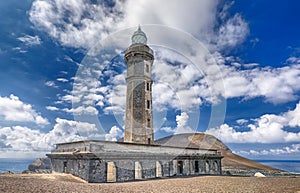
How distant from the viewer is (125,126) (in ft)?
83.6

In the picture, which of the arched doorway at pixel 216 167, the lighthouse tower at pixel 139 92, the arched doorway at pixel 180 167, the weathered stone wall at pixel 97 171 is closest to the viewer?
the weathered stone wall at pixel 97 171

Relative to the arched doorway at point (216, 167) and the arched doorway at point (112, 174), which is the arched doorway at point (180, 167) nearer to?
the arched doorway at point (216, 167)

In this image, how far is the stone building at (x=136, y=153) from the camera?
634 inches

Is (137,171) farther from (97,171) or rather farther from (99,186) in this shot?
(99,186)

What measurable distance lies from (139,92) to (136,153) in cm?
962

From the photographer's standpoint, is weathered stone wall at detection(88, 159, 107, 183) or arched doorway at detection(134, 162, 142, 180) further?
arched doorway at detection(134, 162, 142, 180)

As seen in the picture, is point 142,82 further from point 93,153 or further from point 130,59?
point 93,153

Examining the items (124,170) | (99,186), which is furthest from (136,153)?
(99,186)

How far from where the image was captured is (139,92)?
85.3 ft

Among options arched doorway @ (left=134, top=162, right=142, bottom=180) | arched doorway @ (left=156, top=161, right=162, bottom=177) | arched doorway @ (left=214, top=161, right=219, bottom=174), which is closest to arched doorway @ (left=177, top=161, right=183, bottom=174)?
arched doorway @ (left=156, top=161, right=162, bottom=177)

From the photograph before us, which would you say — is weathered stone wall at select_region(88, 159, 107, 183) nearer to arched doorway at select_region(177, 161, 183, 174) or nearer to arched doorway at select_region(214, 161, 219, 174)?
arched doorway at select_region(177, 161, 183, 174)

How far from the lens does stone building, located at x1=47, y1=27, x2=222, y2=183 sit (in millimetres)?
16094

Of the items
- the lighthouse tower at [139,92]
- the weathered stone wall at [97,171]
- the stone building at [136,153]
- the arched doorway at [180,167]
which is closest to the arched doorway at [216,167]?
the stone building at [136,153]

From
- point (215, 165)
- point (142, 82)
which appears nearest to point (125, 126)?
point (142, 82)
